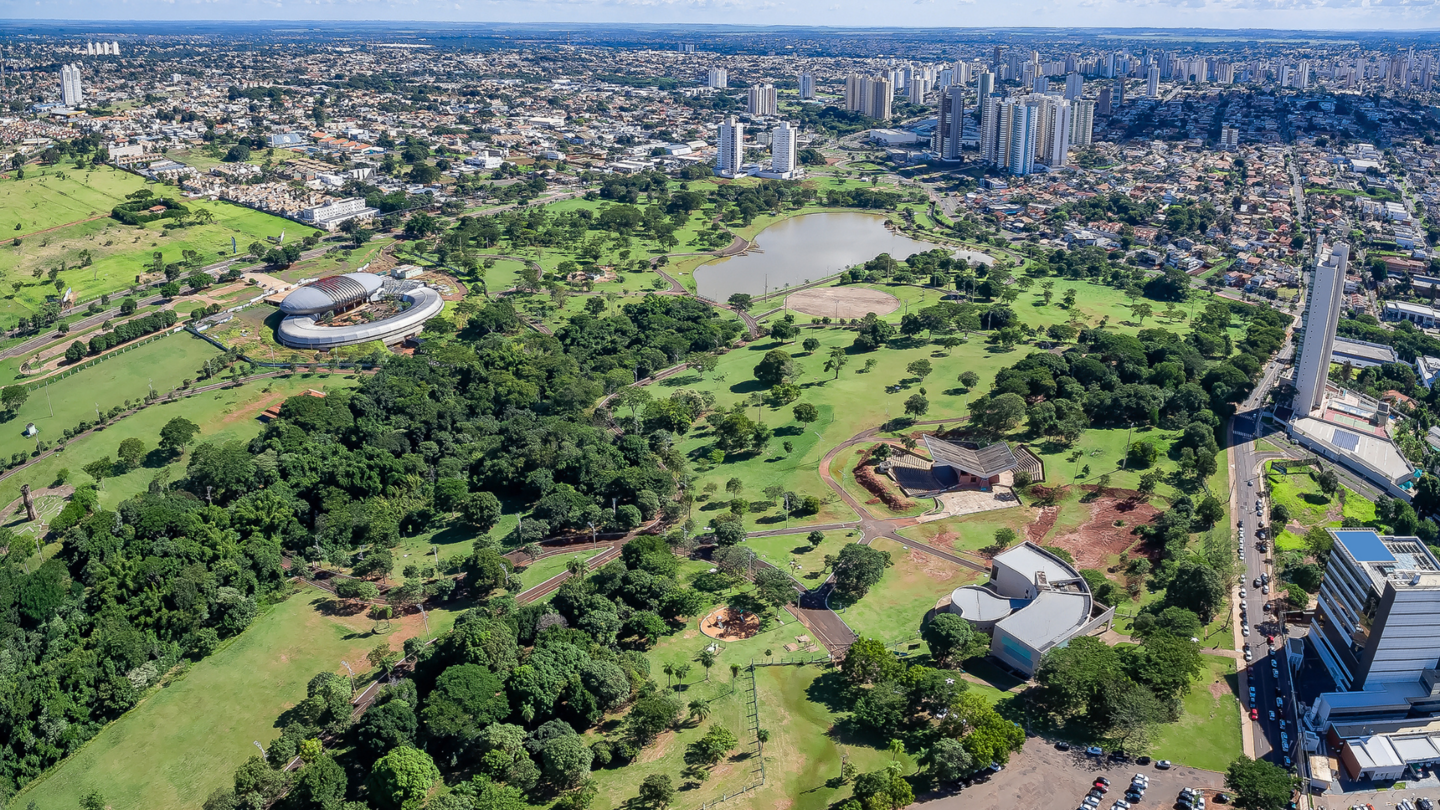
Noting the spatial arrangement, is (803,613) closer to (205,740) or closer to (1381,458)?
(205,740)

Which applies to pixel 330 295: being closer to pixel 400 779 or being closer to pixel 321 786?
pixel 321 786

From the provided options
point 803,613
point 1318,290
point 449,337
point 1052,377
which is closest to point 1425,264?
point 1318,290

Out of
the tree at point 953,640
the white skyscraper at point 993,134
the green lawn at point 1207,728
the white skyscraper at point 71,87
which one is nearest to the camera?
the green lawn at point 1207,728

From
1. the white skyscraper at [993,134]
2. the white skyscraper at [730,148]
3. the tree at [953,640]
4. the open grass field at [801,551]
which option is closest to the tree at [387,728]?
the open grass field at [801,551]

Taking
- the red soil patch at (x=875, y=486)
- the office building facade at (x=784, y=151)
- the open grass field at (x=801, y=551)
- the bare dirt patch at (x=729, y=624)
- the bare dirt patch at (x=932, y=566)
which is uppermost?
the office building facade at (x=784, y=151)

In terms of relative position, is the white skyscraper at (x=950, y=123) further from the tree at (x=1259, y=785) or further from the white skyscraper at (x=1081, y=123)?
the tree at (x=1259, y=785)

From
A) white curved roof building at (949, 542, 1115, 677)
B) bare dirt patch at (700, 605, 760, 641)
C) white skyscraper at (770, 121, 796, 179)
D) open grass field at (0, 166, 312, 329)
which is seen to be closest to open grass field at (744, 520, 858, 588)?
bare dirt patch at (700, 605, 760, 641)
